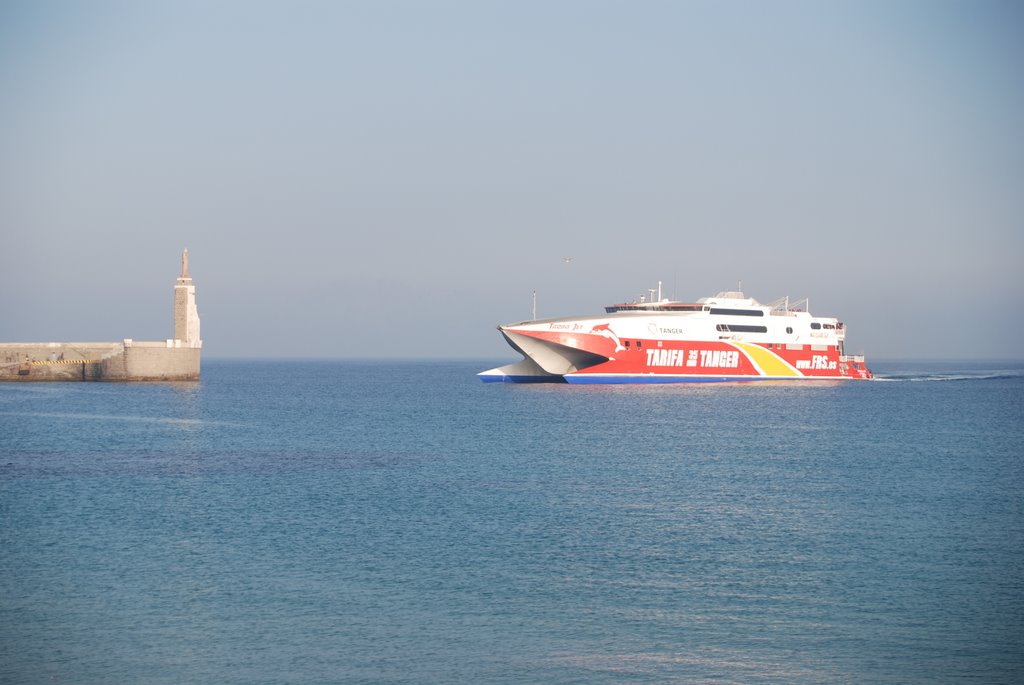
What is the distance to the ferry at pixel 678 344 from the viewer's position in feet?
285

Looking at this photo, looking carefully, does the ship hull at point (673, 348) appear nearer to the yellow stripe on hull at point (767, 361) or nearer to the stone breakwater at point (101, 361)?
the yellow stripe on hull at point (767, 361)

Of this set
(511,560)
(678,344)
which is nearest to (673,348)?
(678,344)

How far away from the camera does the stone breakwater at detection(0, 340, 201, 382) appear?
94.2m

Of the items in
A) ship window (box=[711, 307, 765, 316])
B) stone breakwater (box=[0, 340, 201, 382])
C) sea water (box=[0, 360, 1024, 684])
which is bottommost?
sea water (box=[0, 360, 1024, 684])

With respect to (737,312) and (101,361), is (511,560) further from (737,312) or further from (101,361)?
(101,361)

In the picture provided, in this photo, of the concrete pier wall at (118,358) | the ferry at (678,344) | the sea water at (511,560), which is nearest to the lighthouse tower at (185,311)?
the concrete pier wall at (118,358)

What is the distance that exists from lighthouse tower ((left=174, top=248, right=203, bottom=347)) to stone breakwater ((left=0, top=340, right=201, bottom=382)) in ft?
2.09

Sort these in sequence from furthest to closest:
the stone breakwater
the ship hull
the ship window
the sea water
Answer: the stone breakwater, the ship window, the ship hull, the sea water

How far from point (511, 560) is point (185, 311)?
74.8 metres

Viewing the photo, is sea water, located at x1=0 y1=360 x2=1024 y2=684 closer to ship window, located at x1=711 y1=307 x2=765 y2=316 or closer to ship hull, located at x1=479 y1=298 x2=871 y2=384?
ship hull, located at x1=479 y1=298 x2=871 y2=384

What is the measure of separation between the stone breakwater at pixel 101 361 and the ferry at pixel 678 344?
96.2ft

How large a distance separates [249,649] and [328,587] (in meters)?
3.75

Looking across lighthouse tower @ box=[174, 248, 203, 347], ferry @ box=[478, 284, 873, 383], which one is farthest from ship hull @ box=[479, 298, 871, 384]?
lighthouse tower @ box=[174, 248, 203, 347]

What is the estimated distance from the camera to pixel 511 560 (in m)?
22.8
